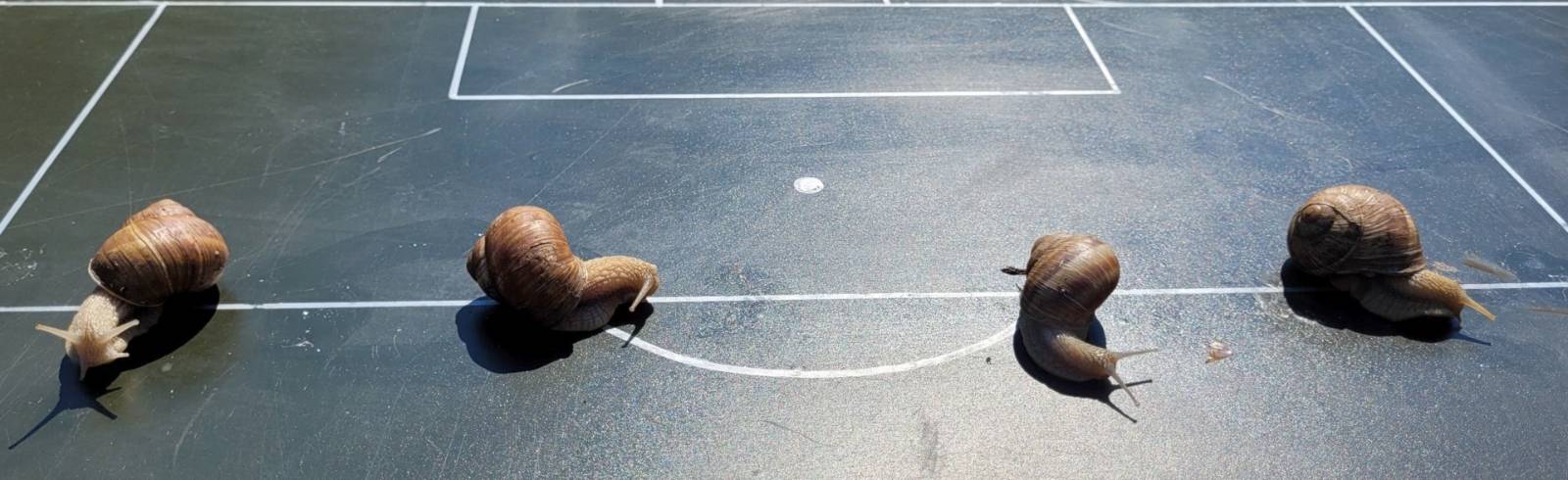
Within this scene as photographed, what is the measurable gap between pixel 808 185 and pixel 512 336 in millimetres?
3055

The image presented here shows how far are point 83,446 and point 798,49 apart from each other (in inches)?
300

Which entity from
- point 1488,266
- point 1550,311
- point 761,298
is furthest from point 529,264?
point 1550,311

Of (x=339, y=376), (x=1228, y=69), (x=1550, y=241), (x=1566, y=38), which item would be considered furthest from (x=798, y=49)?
(x=1566, y=38)

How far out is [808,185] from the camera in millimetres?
9555

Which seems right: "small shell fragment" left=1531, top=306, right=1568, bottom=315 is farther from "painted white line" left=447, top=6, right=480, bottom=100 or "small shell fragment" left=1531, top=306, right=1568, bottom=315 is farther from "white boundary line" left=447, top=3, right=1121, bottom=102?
"painted white line" left=447, top=6, right=480, bottom=100

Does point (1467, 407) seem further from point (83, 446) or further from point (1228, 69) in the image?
point (83, 446)

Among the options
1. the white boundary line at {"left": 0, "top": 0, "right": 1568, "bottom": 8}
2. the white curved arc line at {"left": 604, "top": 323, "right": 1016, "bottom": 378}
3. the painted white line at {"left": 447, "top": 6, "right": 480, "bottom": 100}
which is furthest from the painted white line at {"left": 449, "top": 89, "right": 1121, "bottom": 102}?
the white curved arc line at {"left": 604, "top": 323, "right": 1016, "bottom": 378}

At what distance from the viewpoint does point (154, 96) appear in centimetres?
1048

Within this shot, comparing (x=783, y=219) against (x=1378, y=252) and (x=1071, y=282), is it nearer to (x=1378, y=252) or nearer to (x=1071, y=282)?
(x=1071, y=282)

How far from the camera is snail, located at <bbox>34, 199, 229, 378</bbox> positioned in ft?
23.2

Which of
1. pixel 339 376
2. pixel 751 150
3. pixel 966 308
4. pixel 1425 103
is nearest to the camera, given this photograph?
pixel 339 376

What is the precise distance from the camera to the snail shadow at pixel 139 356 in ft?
22.9

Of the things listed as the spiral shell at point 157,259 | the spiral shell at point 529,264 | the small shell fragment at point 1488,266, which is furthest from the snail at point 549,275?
the small shell fragment at point 1488,266

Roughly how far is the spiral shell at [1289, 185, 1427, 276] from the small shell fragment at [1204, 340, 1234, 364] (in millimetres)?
1045
